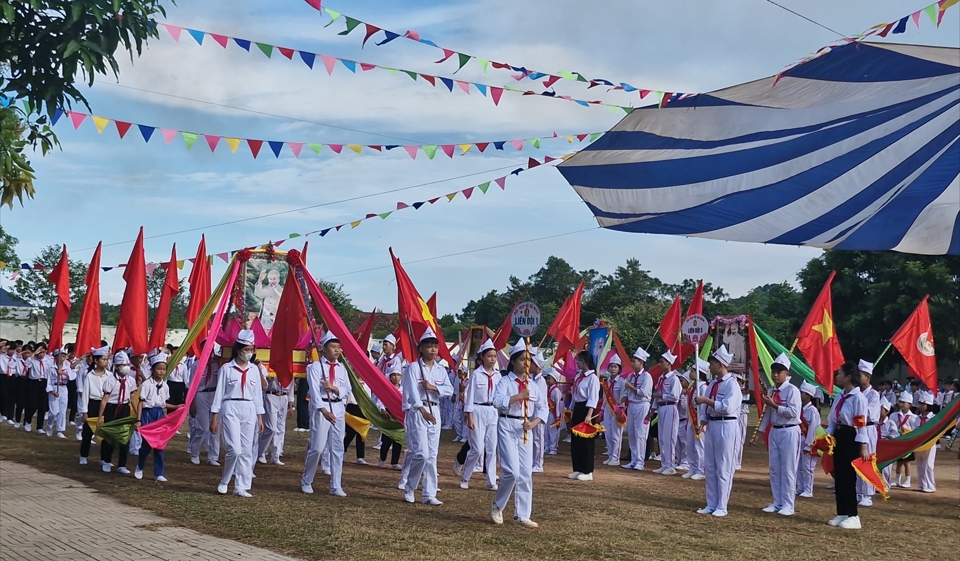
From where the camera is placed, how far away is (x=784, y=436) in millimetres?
12438

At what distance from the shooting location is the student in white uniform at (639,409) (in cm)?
1766

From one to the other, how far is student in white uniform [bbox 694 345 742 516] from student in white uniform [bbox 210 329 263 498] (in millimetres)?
5665

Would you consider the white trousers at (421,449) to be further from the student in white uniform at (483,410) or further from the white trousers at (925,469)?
the white trousers at (925,469)

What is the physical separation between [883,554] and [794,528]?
151 centimetres

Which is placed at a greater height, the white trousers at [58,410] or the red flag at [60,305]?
the red flag at [60,305]

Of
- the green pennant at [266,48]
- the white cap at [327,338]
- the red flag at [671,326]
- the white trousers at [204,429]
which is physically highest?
the green pennant at [266,48]

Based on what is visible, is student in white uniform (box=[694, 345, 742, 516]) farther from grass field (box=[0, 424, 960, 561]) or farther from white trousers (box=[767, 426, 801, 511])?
white trousers (box=[767, 426, 801, 511])

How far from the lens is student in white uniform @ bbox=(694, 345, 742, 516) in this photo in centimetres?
1179

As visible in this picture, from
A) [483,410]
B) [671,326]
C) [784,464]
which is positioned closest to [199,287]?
[483,410]

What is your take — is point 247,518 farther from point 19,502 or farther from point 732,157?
point 732,157

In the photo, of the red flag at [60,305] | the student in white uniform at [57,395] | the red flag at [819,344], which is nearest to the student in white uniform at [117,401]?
the red flag at [60,305]

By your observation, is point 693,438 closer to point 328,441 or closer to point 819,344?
point 819,344

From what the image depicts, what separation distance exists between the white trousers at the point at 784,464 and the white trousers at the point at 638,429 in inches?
206

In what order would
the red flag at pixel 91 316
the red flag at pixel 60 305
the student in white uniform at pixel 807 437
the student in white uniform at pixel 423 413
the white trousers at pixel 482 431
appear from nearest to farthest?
the student in white uniform at pixel 423 413, the white trousers at pixel 482 431, the student in white uniform at pixel 807 437, the red flag at pixel 91 316, the red flag at pixel 60 305
